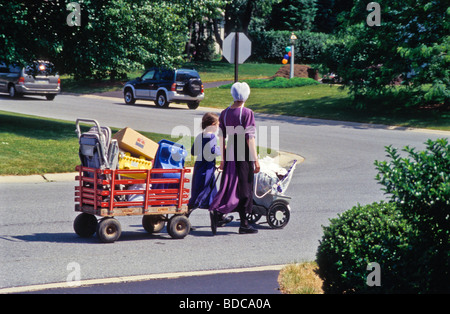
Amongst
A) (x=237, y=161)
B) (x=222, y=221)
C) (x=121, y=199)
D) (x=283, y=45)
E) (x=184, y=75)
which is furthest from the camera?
(x=283, y=45)

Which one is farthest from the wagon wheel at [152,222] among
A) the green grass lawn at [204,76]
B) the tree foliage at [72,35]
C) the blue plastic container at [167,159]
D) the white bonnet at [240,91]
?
the green grass lawn at [204,76]

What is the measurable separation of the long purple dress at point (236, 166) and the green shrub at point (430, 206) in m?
3.79

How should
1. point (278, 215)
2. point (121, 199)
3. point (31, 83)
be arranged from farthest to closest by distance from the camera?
point (31, 83) → point (278, 215) → point (121, 199)

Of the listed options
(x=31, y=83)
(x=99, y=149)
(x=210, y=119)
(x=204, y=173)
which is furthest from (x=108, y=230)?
(x=31, y=83)

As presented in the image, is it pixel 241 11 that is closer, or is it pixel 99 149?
pixel 99 149

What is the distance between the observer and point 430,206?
4898mm

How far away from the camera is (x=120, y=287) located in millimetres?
6062

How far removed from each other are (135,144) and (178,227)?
1.25 metres

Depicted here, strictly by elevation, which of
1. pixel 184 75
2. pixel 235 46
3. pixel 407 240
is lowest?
pixel 407 240

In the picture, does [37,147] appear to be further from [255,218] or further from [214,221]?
[214,221]

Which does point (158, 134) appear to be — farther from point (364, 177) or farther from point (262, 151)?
point (364, 177)

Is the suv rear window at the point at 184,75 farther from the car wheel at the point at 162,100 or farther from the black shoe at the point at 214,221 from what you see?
the black shoe at the point at 214,221
